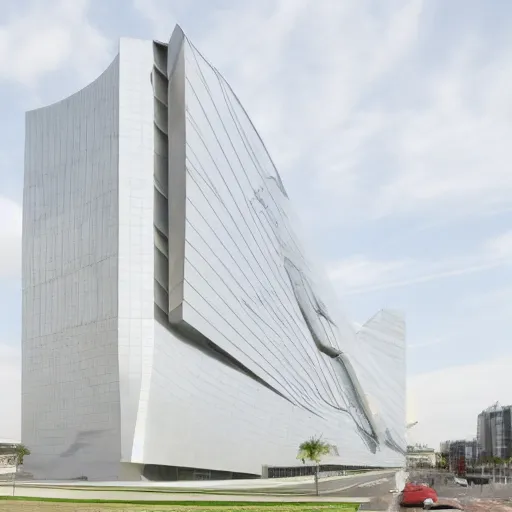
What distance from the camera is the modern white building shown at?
36.2 m

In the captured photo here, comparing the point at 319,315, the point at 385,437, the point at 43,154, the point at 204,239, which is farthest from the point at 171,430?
the point at 385,437

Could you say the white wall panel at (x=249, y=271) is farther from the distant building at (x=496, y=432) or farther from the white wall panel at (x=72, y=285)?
the distant building at (x=496, y=432)

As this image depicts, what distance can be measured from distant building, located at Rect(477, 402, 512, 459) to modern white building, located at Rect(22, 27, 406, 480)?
105 metres

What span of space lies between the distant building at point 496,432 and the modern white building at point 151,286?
346 feet

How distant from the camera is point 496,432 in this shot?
15262 cm

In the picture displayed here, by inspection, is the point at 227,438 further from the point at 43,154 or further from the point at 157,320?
the point at 43,154

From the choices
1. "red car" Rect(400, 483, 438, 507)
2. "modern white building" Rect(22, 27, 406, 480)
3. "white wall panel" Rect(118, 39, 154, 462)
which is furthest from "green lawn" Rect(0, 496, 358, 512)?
"modern white building" Rect(22, 27, 406, 480)

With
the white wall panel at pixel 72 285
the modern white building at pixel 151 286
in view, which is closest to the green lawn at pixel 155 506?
the modern white building at pixel 151 286

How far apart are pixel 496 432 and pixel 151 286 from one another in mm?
131396

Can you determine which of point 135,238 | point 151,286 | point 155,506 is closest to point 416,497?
→ point 155,506

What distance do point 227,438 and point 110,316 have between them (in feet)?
28.6

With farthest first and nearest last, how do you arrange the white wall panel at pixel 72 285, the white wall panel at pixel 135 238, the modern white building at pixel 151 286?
1. the white wall panel at pixel 72 285
2. the modern white building at pixel 151 286
3. the white wall panel at pixel 135 238

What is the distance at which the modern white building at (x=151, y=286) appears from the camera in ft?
119

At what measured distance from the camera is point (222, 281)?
40219 mm
